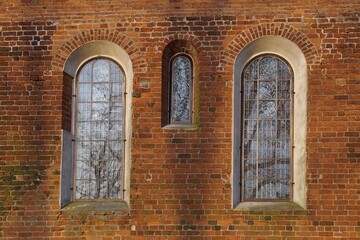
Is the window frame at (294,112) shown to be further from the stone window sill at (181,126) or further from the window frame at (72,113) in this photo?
the window frame at (72,113)

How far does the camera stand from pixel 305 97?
9766mm

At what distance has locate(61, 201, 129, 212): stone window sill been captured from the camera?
9.80 meters

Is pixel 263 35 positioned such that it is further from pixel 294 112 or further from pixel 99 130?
pixel 99 130

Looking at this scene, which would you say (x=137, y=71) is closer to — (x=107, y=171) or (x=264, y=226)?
(x=107, y=171)

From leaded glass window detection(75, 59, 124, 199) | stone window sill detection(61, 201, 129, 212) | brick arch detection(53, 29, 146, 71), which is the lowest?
stone window sill detection(61, 201, 129, 212)

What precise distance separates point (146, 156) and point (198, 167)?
828mm

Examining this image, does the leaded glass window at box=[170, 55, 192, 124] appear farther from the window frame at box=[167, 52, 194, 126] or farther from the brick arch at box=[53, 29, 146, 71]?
the brick arch at box=[53, 29, 146, 71]

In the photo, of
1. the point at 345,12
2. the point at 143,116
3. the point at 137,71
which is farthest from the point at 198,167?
the point at 345,12

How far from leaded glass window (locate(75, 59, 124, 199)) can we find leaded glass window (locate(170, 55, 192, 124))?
866mm

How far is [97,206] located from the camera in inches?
390

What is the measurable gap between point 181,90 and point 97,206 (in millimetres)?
2284

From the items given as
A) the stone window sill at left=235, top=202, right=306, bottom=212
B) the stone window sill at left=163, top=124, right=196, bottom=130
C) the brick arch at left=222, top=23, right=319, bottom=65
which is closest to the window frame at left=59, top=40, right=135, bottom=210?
the stone window sill at left=163, top=124, right=196, bottom=130

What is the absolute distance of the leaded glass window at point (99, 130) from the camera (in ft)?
33.4

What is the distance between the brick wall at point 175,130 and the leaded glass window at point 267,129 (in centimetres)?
42
